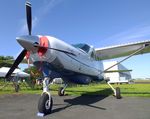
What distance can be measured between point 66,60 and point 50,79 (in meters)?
1.14

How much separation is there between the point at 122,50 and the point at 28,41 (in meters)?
9.70

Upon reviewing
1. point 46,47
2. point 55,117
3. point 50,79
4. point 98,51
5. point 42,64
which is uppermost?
point 98,51

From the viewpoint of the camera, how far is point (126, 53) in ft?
54.0

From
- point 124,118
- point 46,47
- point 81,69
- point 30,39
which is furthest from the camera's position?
point 81,69

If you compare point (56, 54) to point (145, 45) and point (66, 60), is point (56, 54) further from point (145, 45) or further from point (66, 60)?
point (145, 45)

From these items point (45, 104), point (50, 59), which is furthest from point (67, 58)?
point (45, 104)

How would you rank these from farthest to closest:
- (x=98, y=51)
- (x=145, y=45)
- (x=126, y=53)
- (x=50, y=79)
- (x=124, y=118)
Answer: (x=126, y=53) → (x=98, y=51) → (x=145, y=45) → (x=50, y=79) → (x=124, y=118)

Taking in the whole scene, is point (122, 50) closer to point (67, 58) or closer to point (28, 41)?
point (67, 58)

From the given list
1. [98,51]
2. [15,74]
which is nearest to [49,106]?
[98,51]

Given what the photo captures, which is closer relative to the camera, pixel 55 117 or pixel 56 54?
pixel 55 117

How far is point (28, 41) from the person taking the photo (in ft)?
24.0

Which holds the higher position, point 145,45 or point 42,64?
point 145,45

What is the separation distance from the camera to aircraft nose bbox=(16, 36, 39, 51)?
719 centimetres

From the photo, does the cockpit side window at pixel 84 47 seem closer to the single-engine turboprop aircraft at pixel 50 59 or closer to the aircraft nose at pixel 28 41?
the single-engine turboprop aircraft at pixel 50 59
